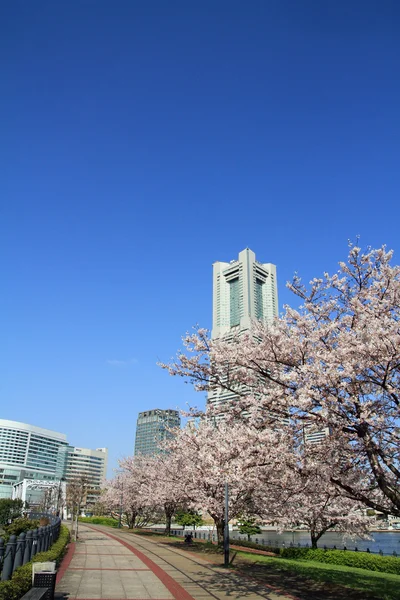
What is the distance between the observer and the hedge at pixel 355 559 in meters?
21.2

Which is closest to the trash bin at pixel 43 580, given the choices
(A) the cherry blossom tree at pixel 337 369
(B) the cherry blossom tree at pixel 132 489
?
(A) the cherry blossom tree at pixel 337 369

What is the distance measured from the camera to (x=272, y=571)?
16109 millimetres

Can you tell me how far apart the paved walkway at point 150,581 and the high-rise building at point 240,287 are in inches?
5181

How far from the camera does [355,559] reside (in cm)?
2278

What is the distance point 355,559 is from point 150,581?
14420mm

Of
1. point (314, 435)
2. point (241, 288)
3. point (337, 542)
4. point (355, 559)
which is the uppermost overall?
point (241, 288)

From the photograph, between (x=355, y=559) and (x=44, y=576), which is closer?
(x=44, y=576)

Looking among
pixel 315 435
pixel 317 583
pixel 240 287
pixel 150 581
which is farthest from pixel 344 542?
pixel 240 287

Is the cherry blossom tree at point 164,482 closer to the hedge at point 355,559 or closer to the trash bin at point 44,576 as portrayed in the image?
the hedge at point 355,559

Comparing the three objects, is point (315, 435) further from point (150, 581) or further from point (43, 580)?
point (150, 581)

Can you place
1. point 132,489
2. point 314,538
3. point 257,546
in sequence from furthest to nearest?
1. point 132,489
2. point 257,546
3. point 314,538

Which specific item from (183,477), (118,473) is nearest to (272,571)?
(183,477)

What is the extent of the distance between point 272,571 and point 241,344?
10.2 m

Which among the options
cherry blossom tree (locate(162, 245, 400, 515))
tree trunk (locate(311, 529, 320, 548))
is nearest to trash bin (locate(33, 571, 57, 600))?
cherry blossom tree (locate(162, 245, 400, 515))
